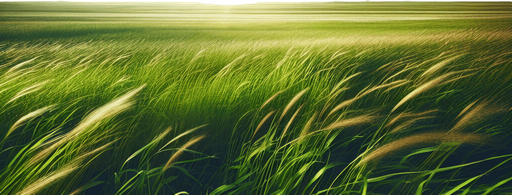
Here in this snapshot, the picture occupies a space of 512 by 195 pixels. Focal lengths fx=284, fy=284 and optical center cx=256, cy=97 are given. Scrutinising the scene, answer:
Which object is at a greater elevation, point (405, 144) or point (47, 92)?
point (405, 144)

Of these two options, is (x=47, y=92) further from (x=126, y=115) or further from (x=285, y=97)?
(x=285, y=97)

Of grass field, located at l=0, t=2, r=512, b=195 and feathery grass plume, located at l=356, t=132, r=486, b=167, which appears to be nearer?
feathery grass plume, located at l=356, t=132, r=486, b=167

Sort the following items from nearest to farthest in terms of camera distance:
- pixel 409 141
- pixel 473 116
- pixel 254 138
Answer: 1. pixel 409 141
2. pixel 473 116
3. pixel 254 138

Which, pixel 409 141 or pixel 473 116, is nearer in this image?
pixel 409 141

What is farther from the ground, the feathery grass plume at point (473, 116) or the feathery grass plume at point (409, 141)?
the feathery grass plume at point (473, 116)

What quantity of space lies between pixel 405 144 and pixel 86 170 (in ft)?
3.68

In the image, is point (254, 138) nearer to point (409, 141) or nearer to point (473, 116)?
point (409, 141)

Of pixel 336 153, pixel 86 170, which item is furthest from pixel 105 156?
pixel 336 153

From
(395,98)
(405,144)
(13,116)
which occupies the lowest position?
(13,116)

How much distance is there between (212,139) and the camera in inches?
52.6

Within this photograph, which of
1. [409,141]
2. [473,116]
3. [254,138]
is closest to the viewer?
[409,141]

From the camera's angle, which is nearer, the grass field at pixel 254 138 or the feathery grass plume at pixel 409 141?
the feathery grass plume at pixel 409 141

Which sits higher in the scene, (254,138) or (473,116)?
(473,116)

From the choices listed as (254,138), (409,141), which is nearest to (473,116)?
(409,141)
